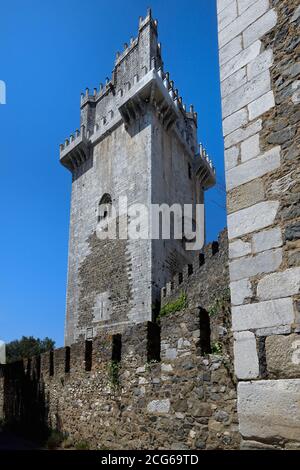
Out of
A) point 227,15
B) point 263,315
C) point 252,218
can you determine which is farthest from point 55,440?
point 227,15

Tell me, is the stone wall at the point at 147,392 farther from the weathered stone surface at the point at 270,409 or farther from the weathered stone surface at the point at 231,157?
the weathered stone surface at the point at 231,157

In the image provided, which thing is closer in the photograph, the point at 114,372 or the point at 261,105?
the point at 261,105

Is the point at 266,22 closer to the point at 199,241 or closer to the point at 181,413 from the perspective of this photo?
the point at 181,413

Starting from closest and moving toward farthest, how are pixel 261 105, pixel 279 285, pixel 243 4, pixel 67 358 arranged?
pixel 279 285 < pixel 261 105 < pixel 243 4 < pixel 67 358

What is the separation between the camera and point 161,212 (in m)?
14.9

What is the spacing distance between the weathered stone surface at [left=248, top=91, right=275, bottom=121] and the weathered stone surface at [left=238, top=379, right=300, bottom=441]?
1.92m

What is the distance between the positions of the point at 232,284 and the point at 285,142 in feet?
3.53

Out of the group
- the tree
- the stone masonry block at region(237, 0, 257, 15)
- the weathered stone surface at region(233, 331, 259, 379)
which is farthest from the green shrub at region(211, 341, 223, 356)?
the tree

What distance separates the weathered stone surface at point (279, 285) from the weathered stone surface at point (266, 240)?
8.1 inches

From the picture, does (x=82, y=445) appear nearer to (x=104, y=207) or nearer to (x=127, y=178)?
(x=127, y=178)

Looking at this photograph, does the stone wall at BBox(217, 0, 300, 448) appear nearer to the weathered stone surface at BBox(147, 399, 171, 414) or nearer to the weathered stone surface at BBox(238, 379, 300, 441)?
the weathered stone surface at BBox(238, 379, 300, 441)

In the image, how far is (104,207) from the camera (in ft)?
54.6

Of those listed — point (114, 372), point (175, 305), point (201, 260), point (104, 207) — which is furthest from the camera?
point (104, 207)

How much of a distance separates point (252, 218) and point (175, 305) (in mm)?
9464
